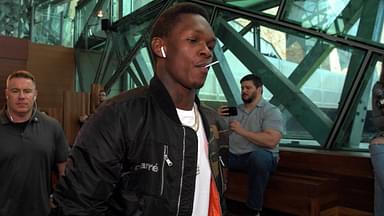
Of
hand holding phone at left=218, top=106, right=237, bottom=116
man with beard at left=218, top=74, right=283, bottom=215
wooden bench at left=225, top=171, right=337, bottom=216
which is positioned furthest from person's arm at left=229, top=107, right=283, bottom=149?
wooden bench at left=225, top=171, right=337, bottom=216

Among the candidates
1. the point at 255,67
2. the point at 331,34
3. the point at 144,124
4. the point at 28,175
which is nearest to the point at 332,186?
the point at 331,34

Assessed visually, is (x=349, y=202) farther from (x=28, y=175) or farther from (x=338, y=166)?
(x=28, y=175)

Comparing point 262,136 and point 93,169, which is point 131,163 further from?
point 262,136

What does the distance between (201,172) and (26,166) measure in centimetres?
162

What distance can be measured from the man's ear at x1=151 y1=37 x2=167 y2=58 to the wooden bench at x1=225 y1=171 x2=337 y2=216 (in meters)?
2.60

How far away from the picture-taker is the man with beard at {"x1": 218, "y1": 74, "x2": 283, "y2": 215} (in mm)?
3359

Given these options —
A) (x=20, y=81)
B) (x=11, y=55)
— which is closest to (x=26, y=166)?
(x=20, y=81)

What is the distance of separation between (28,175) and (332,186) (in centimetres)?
240

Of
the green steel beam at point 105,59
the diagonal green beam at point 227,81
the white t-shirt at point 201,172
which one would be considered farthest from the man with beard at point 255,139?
the green steel beam at point 105,59

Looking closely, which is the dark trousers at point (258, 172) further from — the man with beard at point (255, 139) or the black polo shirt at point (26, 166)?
the black polo shirt at point (26, 166)

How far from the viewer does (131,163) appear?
91cm

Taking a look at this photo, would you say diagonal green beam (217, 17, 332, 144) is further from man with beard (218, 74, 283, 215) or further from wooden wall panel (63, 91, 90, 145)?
wooden wall panel (63, 91, 90, 145)

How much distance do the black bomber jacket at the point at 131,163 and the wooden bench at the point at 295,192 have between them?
8.39 feet

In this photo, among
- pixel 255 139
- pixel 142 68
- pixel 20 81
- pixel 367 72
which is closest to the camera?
pixel 20 81
